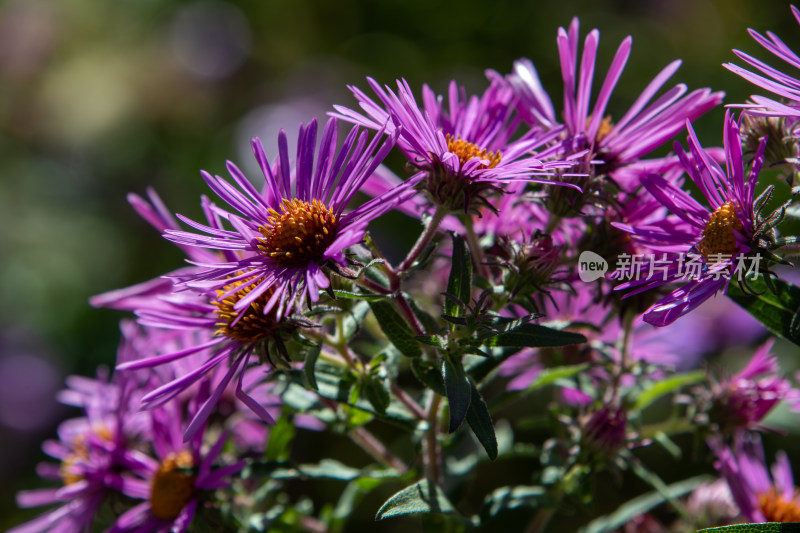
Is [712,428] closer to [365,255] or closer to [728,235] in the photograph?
[728,235]

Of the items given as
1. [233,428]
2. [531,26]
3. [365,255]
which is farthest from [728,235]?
[531,26]

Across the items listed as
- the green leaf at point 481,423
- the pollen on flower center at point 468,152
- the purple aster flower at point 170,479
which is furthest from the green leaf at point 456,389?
the purple aster flower at point 170,479

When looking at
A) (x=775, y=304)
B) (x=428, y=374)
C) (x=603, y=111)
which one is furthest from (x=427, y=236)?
(x=775, y=304)

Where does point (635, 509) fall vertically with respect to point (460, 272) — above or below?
A: below

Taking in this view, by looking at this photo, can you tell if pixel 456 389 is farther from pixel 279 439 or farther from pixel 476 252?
pixel 279 439

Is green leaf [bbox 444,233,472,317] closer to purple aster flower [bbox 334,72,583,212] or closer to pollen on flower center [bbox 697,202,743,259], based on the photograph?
purple aster flower [bbox 334,72,583,212]
